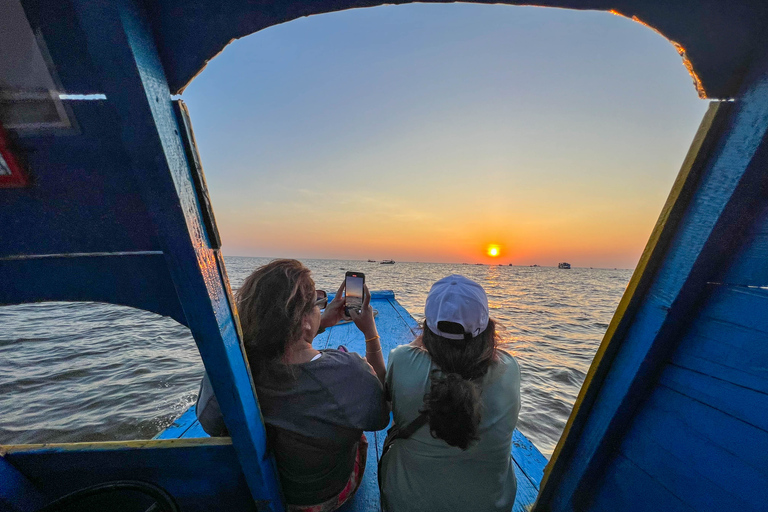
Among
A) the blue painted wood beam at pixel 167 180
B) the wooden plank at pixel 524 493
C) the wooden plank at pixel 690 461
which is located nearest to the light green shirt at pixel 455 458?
the wooden plank at pixel 690 461

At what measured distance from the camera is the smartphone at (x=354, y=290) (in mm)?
1913

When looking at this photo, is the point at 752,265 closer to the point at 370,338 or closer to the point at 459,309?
the point at 459,309

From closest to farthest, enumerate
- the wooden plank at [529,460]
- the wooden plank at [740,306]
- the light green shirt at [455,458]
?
the wooden plank at [740,306] < the light green shirt at [455,458] < the wooden plank at [529,460]

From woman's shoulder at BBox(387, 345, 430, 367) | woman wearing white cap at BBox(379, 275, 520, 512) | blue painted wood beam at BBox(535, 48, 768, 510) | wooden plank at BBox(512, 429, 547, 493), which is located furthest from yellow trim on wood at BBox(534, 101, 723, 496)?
wooden plank at BBox(512, 429, 547, 493)

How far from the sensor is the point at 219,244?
0.90m

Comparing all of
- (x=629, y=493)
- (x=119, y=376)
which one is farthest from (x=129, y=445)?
(x=119, y=376)

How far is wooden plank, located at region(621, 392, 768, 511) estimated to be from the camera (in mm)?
861

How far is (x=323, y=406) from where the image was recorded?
125cm

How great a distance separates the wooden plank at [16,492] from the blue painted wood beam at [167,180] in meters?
1.20

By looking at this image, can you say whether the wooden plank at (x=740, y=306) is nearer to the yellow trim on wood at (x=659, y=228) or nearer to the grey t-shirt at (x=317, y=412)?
the yellow trim on wood at (x=659, y=228)

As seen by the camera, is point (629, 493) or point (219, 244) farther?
point (629, 493)

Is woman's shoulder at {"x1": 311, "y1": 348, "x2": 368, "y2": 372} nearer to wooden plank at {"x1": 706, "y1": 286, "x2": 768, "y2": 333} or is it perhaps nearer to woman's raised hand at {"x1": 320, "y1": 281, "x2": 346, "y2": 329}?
woman's raised hand at {"x1": 320, "y1": 281, "x2": 346, "y2": 329}

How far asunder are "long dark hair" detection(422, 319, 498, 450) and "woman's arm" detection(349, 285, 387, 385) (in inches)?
14.9

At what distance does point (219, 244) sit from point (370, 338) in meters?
1.07
